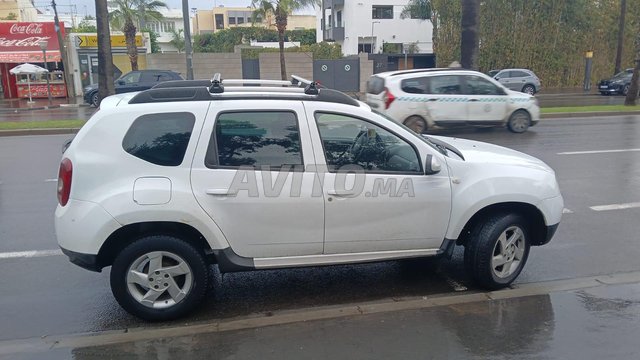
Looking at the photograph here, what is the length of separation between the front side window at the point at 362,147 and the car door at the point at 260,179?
19cm

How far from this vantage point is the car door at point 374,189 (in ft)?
14.0

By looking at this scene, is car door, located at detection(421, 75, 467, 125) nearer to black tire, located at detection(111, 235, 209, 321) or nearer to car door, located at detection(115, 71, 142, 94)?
black tire, located at detection(111, 235, 209, 321)

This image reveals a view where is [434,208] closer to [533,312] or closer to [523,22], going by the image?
[533,312]

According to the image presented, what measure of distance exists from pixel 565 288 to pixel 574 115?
15303 millimetres

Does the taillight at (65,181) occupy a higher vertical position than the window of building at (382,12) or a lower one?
lower

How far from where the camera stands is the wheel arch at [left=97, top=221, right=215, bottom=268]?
4023 millimetres

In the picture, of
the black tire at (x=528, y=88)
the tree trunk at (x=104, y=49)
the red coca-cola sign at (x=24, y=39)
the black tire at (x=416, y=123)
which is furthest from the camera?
the red coca-cola sign at (x=24, y=39)

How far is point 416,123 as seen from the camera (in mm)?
13695

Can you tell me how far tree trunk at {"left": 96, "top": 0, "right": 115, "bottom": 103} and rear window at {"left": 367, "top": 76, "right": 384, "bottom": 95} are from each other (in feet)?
30.3

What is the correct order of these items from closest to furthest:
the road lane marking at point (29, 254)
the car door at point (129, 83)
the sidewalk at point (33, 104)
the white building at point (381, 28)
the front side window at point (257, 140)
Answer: the front side window at point (257, 140)
the road lane marking at point (29, 254)
the car door at point (129, 83)
the sidewalk at point (33, 104)
the white building at point (381, 28)

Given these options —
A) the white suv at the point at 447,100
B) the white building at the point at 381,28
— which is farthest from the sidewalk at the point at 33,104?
the white building at the point at 381,28

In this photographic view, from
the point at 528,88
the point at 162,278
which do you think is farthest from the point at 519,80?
the point at 162,278

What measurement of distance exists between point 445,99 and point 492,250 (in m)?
9.69

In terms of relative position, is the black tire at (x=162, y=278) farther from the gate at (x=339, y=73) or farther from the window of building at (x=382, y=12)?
the window of building at (x=382, y=12)
